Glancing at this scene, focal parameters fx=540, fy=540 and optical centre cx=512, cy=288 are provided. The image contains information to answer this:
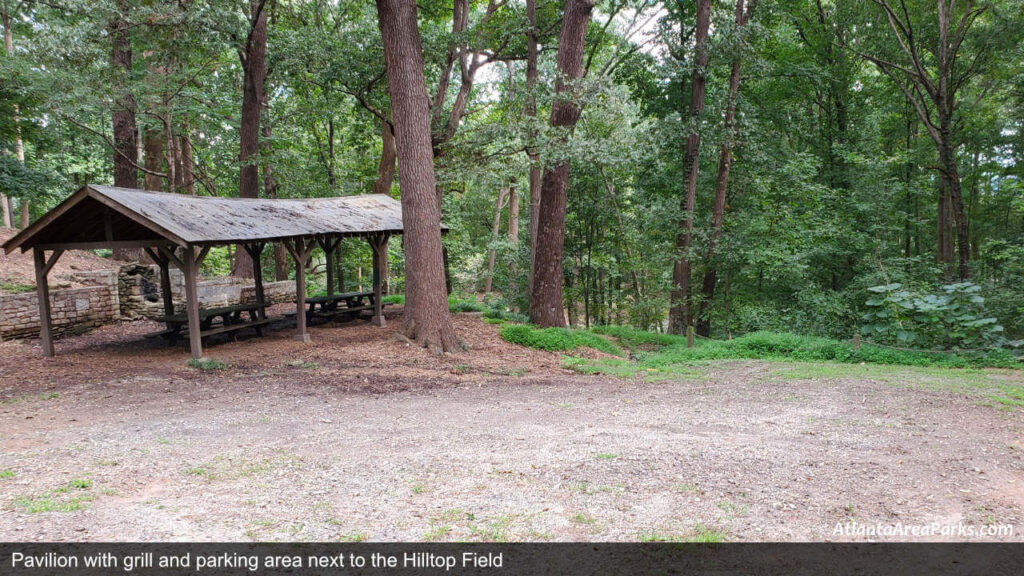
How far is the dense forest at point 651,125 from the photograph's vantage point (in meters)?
11.9

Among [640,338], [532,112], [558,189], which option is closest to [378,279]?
[558,189]

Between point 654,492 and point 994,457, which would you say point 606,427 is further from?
point 994,457

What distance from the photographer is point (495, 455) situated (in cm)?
477

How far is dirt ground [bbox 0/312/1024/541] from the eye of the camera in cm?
339

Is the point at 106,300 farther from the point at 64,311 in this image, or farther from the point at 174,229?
the point at 174,229

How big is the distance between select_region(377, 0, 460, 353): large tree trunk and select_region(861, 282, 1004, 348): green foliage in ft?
27.6

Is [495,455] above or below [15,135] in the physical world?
below

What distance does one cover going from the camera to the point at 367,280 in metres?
26.7

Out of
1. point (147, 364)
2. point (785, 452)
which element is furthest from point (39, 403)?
point (785, 452)

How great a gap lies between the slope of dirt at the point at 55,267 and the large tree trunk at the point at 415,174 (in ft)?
31.8

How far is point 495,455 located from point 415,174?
645 cm

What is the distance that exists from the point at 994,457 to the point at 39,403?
33.0ft

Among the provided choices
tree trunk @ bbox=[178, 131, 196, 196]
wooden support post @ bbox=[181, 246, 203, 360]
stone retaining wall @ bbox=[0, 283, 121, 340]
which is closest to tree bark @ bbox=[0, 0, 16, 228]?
tree trunk @ bbox=[178, 131, 196, 196]
